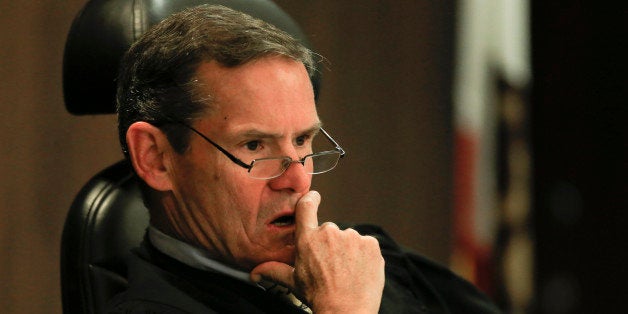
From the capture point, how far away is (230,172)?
4.36 feet

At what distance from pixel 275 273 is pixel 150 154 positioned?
0.26 m

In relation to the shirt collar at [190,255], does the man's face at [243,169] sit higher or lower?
higher

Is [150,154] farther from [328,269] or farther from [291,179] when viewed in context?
[328,269]

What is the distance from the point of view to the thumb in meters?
1.31

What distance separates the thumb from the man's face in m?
0.03

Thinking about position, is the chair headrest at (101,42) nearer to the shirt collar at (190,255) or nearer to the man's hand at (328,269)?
the shirt collar at (190,255)

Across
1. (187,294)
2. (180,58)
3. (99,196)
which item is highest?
(180,58)

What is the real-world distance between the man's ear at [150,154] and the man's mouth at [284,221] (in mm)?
167

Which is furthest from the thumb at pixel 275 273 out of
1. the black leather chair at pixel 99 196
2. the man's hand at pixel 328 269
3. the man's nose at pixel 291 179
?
the black leather chair at pixel 99 196

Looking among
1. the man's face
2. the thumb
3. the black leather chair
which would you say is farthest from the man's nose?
the black leather chair

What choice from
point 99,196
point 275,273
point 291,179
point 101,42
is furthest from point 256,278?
point 101,42

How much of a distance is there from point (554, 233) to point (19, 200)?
1540 mm

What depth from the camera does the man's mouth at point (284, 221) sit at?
137cm

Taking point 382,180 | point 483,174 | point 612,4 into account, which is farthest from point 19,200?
point 612,4
